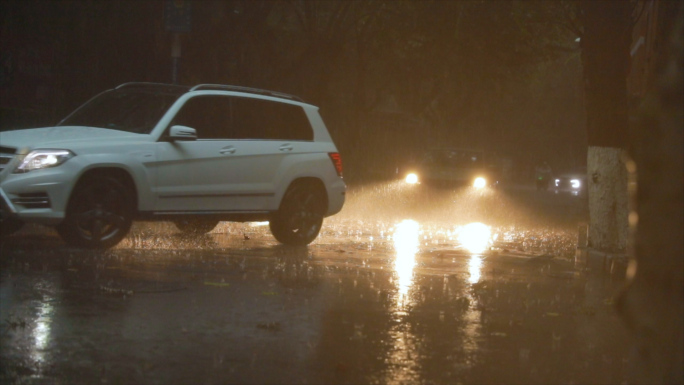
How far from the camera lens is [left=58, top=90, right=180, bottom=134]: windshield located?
37.3 ft

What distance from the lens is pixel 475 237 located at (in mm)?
16453

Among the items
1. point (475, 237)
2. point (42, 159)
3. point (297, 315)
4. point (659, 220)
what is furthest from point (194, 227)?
point (659, 220)

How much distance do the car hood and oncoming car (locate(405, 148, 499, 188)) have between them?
64.6 feet

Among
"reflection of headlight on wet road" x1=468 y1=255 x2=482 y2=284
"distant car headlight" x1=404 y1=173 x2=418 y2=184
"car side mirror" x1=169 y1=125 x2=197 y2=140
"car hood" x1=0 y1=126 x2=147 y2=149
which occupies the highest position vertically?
"distant car headlight" x1=404 y1=173 x2=418 y2=184

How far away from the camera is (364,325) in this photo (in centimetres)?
703

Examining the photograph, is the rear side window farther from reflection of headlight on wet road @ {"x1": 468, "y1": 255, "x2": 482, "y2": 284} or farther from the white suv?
reflection of headlight on wet road @ {"x1": 468, "y1": 255, "x2": 482, "y2": 284}

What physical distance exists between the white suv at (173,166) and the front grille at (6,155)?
0.01 meters

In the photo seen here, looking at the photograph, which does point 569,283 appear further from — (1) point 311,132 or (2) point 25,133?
(2) point 25,133

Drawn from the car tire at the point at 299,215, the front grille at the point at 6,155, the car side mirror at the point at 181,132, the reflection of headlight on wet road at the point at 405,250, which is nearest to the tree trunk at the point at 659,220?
the reflection of headlight on wet road at the point at 405,250

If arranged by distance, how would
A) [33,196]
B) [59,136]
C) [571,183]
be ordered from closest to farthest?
1. [33,196]
2. [59,136]
3. [571,183]

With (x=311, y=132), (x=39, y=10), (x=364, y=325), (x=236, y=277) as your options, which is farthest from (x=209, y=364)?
(x=39, y=10)

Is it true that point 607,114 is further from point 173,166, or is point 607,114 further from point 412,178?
point 412,178

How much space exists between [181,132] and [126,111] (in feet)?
3.00

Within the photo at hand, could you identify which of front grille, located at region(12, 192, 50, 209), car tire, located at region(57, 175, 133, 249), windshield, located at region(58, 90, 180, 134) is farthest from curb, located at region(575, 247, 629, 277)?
front grille, located at region(12, 192, 50, 209)
